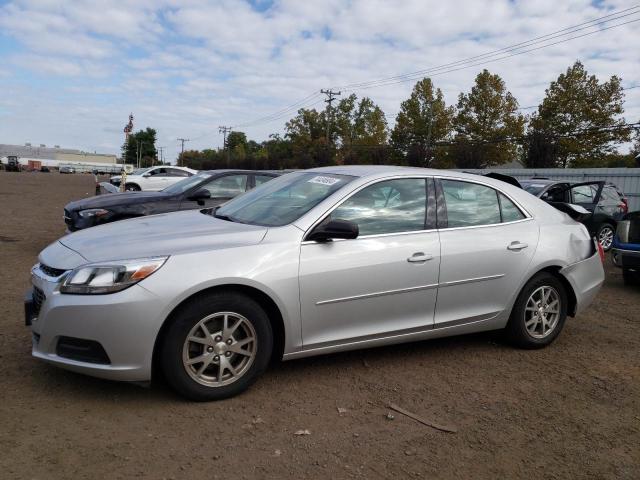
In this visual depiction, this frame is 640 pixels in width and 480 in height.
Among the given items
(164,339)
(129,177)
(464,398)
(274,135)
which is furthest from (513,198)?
(274,135)

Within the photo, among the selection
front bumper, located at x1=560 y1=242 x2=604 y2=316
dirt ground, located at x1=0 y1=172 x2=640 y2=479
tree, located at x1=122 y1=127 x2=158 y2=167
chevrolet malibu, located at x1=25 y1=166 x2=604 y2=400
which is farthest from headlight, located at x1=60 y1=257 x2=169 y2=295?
tree, located at x1=122 y1=127 x2=158 y2=167

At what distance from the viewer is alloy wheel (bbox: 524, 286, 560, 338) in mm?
4738

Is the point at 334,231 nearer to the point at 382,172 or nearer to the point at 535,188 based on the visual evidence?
the point at 382,172

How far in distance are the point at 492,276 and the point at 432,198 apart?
0.79 meters

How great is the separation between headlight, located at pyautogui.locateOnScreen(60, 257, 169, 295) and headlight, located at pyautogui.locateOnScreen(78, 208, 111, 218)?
4.63 metres

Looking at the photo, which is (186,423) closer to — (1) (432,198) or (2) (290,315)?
(2) (290,315)

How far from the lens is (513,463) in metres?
2.99

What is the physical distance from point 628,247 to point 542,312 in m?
3.81

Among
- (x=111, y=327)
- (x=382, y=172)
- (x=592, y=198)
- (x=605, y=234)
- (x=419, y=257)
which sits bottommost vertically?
(x=111, y=327)

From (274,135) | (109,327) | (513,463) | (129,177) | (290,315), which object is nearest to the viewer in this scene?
(513,463)

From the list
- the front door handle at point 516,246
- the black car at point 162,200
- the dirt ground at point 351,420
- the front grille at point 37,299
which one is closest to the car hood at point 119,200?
the black car at point 162,200

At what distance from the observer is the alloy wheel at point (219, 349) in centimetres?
342

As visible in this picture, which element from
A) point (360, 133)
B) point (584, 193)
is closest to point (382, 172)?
point (584, 193)

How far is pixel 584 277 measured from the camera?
496 cm
